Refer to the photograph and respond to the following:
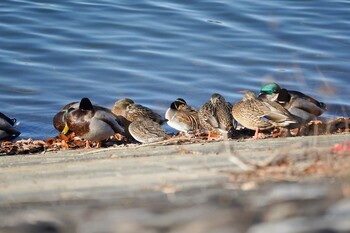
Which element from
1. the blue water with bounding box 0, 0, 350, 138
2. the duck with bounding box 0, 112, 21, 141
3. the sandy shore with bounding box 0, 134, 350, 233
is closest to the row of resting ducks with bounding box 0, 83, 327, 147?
the duck with bounding box 0, 112, 21, 141

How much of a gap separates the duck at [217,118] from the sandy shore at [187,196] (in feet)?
18.1

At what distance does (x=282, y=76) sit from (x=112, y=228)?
13216 mm

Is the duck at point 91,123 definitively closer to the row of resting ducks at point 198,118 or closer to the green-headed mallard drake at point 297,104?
the row of resting ducks at point 198,118

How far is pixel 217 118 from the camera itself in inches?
462

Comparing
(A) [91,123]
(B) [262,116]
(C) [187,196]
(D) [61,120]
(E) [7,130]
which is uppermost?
(C) [187,196]

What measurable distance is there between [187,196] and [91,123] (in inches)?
286

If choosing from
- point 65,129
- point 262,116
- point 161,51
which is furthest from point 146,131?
point 161,51

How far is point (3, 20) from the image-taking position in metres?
20.2

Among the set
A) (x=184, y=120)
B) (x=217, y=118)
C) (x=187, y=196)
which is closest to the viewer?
(x=187, y=196)

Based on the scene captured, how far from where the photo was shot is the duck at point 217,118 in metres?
11.6

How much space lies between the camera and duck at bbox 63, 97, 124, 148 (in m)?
11.4

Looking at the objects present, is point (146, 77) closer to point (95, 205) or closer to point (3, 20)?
point (3, 20)

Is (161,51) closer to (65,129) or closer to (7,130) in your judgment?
(7,130)

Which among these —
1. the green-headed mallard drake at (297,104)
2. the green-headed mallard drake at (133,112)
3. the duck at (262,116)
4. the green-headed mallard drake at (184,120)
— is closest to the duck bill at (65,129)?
the green-headed mallard drake at (133,112)
